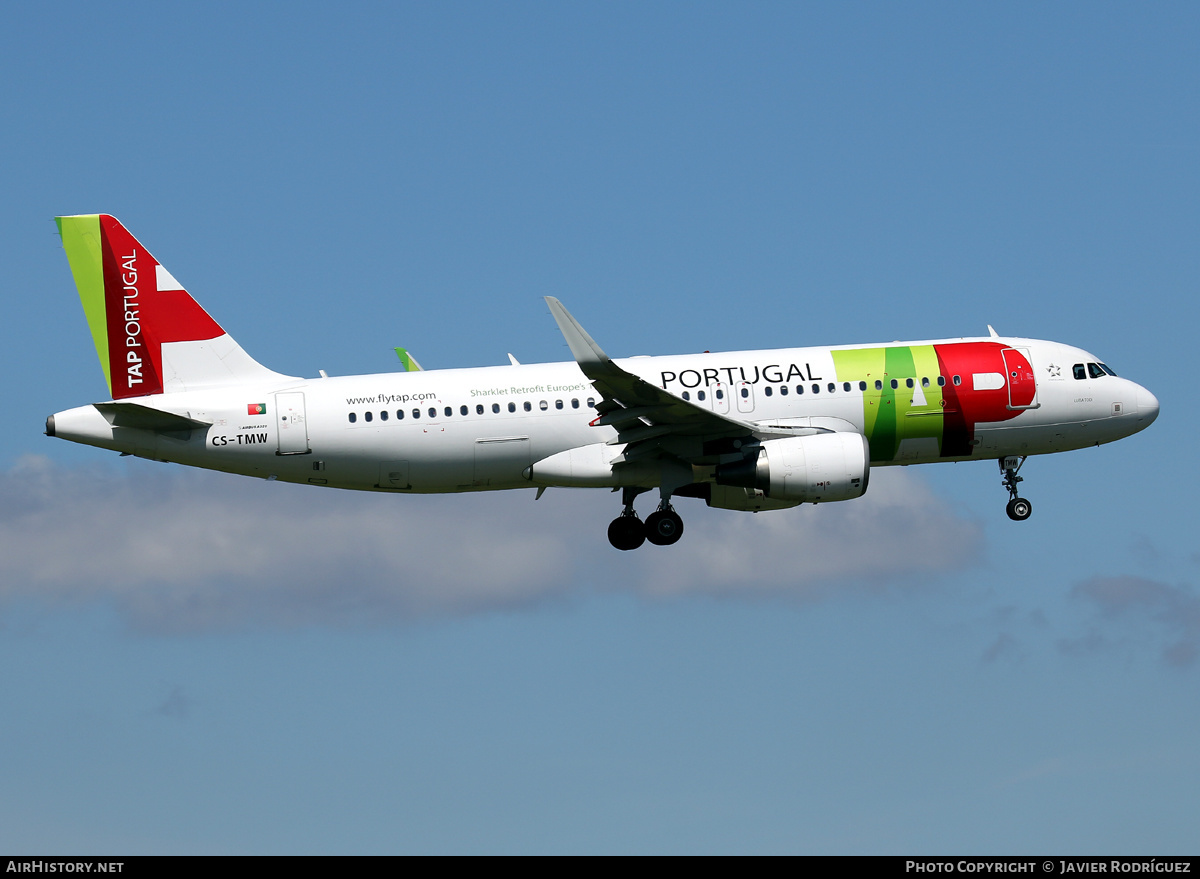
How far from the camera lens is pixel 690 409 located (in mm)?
43938

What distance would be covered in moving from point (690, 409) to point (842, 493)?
509cm

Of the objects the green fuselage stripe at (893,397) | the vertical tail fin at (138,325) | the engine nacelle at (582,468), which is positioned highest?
the vertical tail fin at (138,325)

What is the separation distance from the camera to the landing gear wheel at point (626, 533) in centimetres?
4834

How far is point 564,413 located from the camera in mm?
45938

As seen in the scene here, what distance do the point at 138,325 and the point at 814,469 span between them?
20.9m

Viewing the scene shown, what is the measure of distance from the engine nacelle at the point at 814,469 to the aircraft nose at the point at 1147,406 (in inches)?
431

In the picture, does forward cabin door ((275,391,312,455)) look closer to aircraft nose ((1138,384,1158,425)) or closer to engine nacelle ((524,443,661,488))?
engine nacelle ((524,443,661,488))

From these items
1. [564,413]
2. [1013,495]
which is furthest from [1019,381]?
[564,413]

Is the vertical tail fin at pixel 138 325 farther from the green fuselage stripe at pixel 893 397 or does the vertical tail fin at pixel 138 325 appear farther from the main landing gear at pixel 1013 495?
the main landing gear at pixel 1013 495

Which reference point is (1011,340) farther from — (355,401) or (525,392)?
(355,401)

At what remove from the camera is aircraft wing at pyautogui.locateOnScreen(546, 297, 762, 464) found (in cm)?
4175

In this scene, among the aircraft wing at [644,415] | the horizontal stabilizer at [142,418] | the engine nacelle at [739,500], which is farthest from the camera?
the engine nacelle at [739,500]

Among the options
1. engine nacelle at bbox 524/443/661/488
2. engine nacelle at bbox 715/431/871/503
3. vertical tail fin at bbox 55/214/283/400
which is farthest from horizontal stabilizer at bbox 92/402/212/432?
engine nacelle at bbox 715/431/871/503

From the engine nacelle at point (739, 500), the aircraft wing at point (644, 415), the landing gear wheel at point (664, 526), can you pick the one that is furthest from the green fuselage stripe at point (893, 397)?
the landing gear wheel at point (664, 526)
